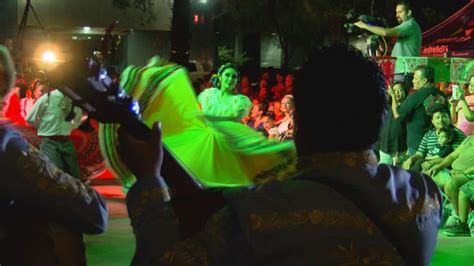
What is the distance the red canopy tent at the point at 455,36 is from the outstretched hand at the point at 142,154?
16.0 metres

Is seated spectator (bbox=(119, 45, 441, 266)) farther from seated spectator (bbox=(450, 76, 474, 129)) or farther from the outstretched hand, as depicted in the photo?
seated spectator (bbox=(450, 76, 474, 129))

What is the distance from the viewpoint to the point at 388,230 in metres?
1.77

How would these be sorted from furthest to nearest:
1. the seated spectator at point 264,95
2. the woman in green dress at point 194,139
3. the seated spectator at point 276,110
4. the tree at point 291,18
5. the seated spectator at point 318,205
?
the tree at point 291,18, the seated spectator at point 264,95, the seated spectator at point 276,110, the woman in green dress at point 194,139, the seated spectator at point 318,205

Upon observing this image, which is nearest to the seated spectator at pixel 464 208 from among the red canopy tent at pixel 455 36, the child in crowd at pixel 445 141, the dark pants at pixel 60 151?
the child in crowd at pixel 445 141

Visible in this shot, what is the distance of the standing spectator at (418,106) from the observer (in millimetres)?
8547

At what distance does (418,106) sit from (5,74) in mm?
6743

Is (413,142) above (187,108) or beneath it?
beneath

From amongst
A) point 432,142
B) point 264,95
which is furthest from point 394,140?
point 264,95

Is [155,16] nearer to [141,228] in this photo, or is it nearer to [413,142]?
[413,142]

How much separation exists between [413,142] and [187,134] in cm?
477

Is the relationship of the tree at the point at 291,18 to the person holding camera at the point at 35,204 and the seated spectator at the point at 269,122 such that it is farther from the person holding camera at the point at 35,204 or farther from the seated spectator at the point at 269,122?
the person holding camera at the point at 35,204

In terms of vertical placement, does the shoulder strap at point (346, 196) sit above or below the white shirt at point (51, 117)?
above

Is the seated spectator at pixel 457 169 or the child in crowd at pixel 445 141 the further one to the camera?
the child in crowd at pixel 445 141

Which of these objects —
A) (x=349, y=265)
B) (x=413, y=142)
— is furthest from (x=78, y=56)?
(x=413, y=142)
